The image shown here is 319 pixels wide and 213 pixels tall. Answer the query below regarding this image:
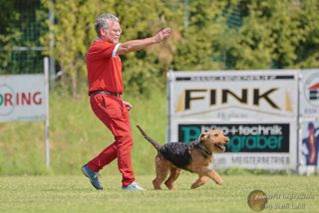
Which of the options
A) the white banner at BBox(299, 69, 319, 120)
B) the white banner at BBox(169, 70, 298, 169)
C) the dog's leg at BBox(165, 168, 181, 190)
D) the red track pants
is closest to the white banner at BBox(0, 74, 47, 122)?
the white banner at BBox(169, 70, 298, 169)

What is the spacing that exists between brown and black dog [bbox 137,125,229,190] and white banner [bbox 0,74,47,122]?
7.01 m

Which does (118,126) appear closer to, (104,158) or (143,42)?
(104,158)

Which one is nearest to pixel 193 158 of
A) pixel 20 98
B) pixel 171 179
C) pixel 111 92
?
pixel 171 179

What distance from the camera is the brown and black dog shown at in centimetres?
1284

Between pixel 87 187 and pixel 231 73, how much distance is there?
6347mm

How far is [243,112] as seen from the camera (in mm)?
19453

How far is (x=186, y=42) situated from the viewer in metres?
24.9

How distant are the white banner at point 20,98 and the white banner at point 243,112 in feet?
7.74

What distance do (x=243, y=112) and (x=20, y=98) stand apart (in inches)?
157

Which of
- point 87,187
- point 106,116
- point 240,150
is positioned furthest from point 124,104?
point 240,150

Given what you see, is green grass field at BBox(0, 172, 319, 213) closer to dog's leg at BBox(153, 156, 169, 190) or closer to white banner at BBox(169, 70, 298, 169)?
dog's leg at BBox(153, 156, 169, 190)

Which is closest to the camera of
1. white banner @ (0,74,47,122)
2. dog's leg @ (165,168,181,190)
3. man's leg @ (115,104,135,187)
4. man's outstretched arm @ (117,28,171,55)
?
man's outstretched arm @ (117,28,171,55)

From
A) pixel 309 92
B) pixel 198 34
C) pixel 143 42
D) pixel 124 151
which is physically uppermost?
pixel 198 34

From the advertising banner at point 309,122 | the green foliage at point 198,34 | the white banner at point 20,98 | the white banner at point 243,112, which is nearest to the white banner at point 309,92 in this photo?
the advertising banner at point 309,122
